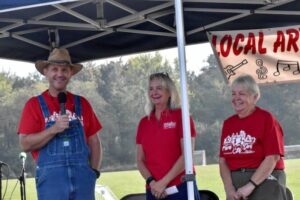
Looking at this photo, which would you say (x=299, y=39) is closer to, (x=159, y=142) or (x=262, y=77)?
(x=262, y=77)

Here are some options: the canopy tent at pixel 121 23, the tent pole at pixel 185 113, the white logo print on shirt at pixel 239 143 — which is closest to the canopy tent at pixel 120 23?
the canopy tent at pixel 121 23

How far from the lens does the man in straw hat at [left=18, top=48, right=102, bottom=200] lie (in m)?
3.18

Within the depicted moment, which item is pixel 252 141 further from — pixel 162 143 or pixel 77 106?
pixel 77 106

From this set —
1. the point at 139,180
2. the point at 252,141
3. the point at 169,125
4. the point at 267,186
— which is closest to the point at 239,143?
the point at 252,141

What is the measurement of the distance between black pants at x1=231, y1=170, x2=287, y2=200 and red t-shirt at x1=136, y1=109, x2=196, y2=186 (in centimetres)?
36

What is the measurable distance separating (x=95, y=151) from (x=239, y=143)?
897mm

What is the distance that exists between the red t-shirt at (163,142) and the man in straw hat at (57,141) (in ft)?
1.28

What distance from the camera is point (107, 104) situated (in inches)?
635

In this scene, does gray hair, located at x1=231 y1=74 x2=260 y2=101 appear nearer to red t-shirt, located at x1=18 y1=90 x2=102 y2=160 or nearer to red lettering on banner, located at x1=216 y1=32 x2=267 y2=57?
red t-shirt, located at x1=18 y1=90 x2=102 y2=160

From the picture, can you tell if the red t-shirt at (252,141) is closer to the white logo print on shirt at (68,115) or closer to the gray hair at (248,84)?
the gray hair at (248,84)

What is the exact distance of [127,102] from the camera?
1705 cm

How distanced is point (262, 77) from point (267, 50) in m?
0.26

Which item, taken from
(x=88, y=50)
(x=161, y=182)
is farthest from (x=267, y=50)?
(x=161, y=182)

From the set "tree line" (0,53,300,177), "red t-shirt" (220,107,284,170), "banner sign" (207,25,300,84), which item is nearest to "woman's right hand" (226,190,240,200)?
"red t-shirt" (220,107,284,170)
